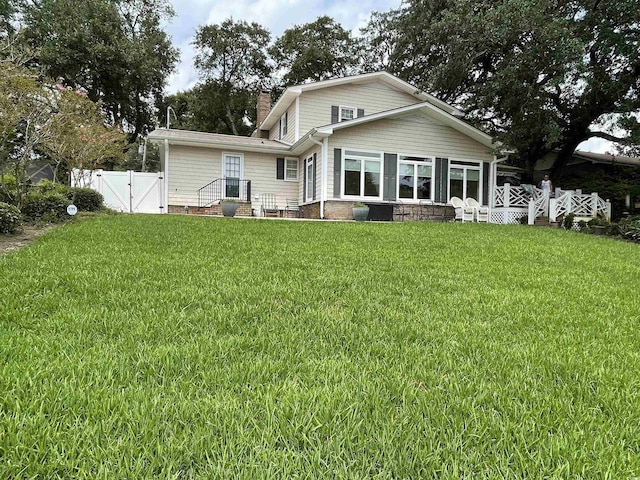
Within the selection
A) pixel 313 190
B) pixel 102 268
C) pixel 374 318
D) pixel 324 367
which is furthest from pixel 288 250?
pixel 313 190

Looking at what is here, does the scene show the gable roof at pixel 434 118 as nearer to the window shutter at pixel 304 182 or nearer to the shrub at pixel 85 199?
the window shutter at pixel 304 182

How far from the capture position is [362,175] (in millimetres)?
13641

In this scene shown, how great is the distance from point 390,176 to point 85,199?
9577 mm

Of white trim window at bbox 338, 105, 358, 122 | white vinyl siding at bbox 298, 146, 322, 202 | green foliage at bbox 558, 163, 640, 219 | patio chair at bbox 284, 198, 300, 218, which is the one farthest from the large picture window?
patio chair at bbox 284, 198, 300, 218

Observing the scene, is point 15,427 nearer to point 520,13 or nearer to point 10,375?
point 10,375

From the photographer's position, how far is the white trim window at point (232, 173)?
15172mm

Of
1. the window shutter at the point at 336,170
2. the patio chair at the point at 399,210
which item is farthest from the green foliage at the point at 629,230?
the window shutter at the point at 336,170

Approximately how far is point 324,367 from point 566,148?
17.6 meters

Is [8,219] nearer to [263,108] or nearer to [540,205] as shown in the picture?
[540,205]

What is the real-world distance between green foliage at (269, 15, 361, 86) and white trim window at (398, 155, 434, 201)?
15555 millimetres

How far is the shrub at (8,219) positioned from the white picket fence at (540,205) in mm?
13490

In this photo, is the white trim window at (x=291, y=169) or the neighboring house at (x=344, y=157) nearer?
the neighboring house at (x=344, y=157)

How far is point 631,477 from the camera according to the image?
138 centimetres

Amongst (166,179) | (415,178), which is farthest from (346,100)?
(166,179)
